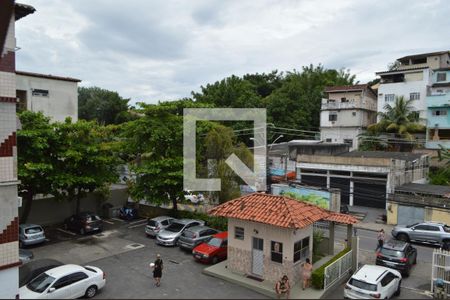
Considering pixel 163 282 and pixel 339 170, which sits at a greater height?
pixel 339 170

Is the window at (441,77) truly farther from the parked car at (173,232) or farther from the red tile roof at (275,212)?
the parked car at (173,232)

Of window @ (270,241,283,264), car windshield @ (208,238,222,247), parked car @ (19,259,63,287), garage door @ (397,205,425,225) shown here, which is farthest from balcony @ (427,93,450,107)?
parked car @ (19,259,63,287)

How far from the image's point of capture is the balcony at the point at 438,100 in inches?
1716

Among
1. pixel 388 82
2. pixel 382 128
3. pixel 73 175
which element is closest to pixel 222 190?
pixel 73 175

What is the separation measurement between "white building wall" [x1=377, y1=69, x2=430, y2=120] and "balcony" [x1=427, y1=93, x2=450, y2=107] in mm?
1774

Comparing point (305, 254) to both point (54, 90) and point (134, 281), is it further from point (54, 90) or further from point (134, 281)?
point (54, 90)

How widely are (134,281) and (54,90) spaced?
25.3 m

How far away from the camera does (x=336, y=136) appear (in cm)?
5262

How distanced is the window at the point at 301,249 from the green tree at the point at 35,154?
15.5m

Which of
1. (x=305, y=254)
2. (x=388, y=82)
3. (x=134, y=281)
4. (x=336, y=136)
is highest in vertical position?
(x=388, y=82)

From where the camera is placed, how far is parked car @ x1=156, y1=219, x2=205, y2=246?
22.9 meters

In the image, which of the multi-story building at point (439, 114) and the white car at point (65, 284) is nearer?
the white car at point (65, 284)

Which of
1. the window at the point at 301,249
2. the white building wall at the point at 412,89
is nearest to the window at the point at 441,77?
the white building wall at the point at 412,89

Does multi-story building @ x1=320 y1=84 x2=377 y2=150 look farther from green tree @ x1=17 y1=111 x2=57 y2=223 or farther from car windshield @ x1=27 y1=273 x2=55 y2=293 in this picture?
car windshield @ x1=27 y1=273 x2=55 y2=293
